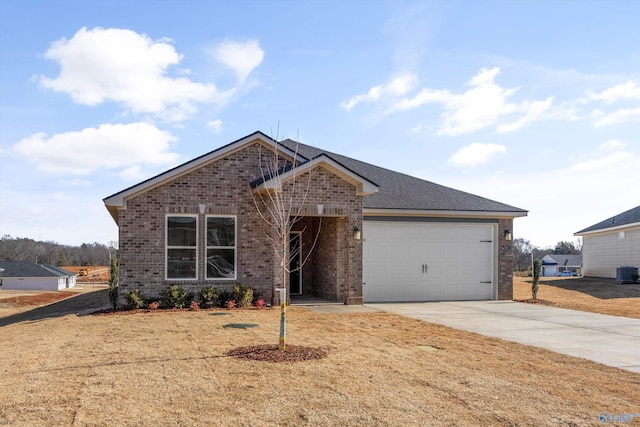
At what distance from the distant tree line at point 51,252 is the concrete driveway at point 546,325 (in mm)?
59794

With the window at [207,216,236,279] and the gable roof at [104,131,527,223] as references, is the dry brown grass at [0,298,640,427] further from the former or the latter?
the gable roof at [104,131,527,223]

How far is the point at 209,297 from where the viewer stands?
1489cm

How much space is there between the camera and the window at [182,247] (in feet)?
50.1

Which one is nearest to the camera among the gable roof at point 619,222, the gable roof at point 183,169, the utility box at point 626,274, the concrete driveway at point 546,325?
the concrete driveway at point 546,325

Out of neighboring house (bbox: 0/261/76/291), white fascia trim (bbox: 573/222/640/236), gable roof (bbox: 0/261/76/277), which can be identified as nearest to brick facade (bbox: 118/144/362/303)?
white fascia trim (bbox: 573/222/640/236)

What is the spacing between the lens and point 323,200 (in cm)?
1557

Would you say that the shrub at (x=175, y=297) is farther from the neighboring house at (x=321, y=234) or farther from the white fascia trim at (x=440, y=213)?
the white fascia trim at (x=440, y=213)

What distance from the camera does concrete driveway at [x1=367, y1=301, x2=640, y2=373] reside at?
369 inches

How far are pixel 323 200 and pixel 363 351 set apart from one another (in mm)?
7213

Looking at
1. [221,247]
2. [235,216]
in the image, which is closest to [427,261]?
[235,216]

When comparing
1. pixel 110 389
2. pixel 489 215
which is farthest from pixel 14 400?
pixel 489 215

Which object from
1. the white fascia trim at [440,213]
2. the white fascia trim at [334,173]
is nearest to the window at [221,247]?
the white fascia trim at [334,173]

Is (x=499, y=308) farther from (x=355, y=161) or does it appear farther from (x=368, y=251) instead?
(x=355, y=161)

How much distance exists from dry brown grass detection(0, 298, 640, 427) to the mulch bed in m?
0.21
